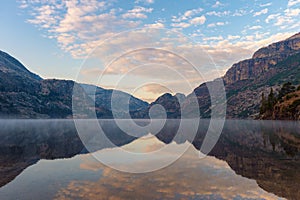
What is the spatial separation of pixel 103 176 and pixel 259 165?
16717mm

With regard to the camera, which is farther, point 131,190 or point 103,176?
point 103,176

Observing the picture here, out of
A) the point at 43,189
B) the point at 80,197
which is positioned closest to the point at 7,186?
the point at 43,189

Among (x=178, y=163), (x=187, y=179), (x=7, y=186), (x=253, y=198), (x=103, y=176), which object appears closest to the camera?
(x=253, y=198)

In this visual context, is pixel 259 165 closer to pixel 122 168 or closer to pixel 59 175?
pixel 122 168

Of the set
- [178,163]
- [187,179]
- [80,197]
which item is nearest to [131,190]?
[80,197]

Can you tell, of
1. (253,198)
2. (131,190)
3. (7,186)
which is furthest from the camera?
(7,186)

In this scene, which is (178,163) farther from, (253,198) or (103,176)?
(253,198)

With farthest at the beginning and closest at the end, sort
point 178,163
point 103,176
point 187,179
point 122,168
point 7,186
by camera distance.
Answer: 1. point 178,163
2. point 122,168
3. point 103,176
4. point 187,179
5. point 7,186

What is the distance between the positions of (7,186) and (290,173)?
23.8 meters

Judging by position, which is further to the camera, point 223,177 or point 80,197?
point 223,177

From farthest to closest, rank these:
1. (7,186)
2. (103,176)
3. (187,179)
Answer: (103,176) → (187,179) → (7,186)

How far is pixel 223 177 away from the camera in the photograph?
70.2 ft

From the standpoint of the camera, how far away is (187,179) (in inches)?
815

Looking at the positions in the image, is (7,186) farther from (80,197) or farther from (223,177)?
(223,177)
